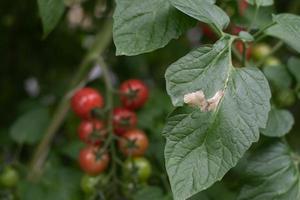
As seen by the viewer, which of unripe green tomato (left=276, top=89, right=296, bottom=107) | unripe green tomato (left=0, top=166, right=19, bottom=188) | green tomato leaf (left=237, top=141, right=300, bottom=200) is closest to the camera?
green tomato leaf (left=237, top=141, right=300, bottom=200)

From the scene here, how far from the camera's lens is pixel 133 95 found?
4.16 feet

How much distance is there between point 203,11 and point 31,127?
689mm

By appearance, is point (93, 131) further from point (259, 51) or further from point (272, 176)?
point (259, 51)

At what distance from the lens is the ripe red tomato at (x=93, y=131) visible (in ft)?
3.94

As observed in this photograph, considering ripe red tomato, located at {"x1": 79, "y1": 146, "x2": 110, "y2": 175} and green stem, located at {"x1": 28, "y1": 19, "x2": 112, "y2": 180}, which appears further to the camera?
green stem, located at {"x1": 28, "y1": 19, "x2": 112, "y2": 180}

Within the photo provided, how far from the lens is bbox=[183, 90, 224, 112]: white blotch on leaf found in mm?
834

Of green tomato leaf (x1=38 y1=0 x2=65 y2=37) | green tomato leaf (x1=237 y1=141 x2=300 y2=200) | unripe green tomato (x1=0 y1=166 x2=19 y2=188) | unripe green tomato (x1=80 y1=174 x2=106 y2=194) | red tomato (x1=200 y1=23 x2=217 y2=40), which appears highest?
green tomato leaf (x1=38 y1=0 x2=65 y2=37)

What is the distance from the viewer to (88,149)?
4.05ft

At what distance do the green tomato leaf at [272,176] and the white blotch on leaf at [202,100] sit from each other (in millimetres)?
221

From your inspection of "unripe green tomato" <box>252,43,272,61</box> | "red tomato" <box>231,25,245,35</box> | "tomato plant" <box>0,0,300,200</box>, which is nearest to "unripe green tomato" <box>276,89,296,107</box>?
"tomato plant" <box>0,0,300,200</box>

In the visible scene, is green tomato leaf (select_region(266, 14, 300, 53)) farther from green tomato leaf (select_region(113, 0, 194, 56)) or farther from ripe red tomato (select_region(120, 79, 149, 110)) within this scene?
ripe red tomato (select_region(120, 79, 149, 110))

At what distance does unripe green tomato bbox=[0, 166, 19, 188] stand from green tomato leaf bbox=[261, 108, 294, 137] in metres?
0.59

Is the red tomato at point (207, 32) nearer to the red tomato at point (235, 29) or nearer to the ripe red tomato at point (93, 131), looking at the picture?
the red tomato at point (235, 29)

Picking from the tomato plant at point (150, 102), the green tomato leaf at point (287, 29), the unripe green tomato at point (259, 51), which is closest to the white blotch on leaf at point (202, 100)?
the tomato plant at point (150, 102)
